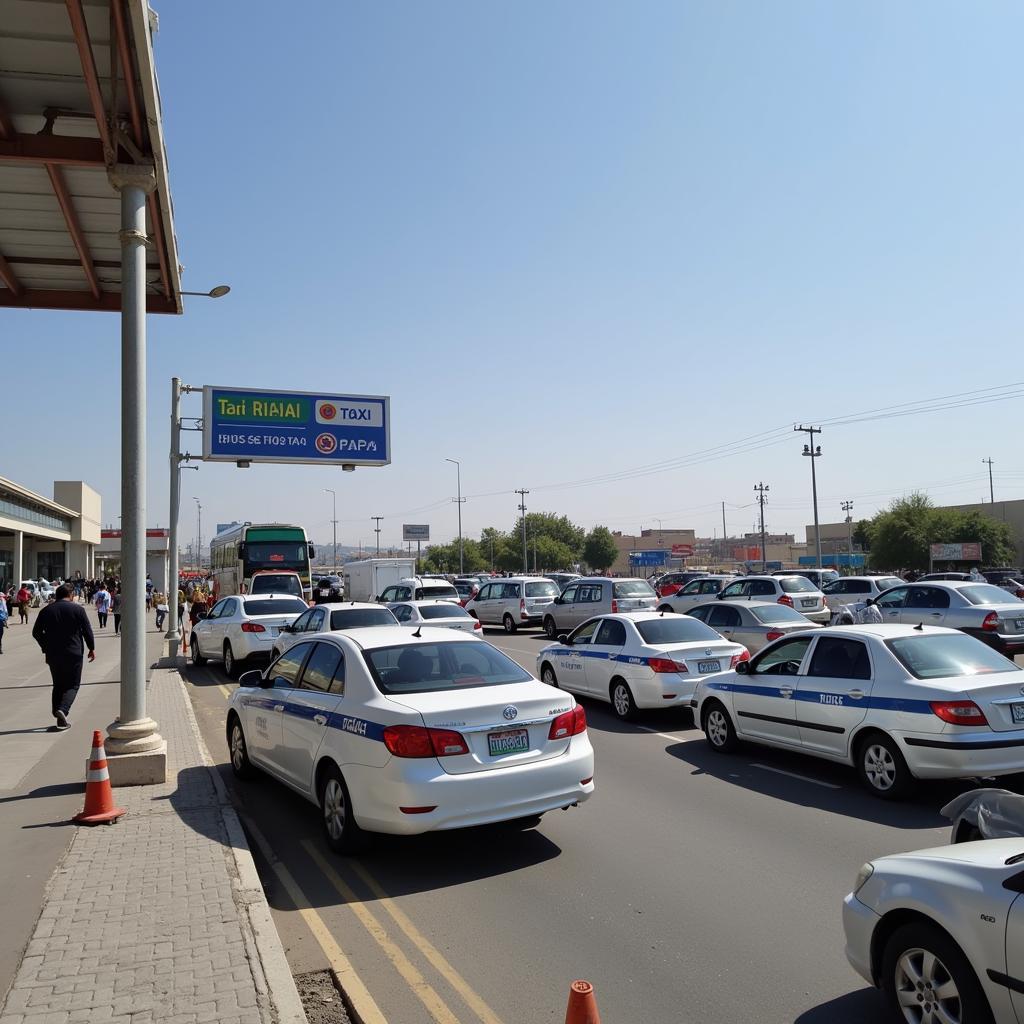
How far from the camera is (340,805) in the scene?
6449mm

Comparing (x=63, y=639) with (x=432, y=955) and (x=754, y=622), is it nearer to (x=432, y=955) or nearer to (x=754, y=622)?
(x=432, y=955)

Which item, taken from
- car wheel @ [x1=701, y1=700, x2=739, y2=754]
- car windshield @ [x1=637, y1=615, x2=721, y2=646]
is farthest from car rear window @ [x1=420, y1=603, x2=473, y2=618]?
car wheel @ [x1=701, y1=700, x2=739, y2=754]

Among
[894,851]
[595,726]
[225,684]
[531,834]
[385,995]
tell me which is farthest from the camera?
[225,684]

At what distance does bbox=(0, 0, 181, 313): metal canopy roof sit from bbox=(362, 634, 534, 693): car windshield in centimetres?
541

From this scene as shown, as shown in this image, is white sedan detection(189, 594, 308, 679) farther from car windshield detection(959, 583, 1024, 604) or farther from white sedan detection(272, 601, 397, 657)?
car windshield detection(959, 583, 1024, 604)

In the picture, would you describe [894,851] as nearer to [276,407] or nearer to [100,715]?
[100,715]

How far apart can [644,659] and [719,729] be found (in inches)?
74.1

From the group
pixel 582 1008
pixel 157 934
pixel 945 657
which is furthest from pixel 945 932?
pixel 945 657

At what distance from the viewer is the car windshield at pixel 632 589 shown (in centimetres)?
2409

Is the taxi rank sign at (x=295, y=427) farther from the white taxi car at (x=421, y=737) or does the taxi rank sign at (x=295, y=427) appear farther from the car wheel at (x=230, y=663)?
the white taxi car at (x=421, y=737)

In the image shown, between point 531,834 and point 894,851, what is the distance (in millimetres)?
2726

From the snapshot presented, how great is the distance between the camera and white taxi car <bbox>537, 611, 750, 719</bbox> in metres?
11.7

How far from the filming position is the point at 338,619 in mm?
15641

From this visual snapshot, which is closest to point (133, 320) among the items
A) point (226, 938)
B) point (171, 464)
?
point (226, 938)
